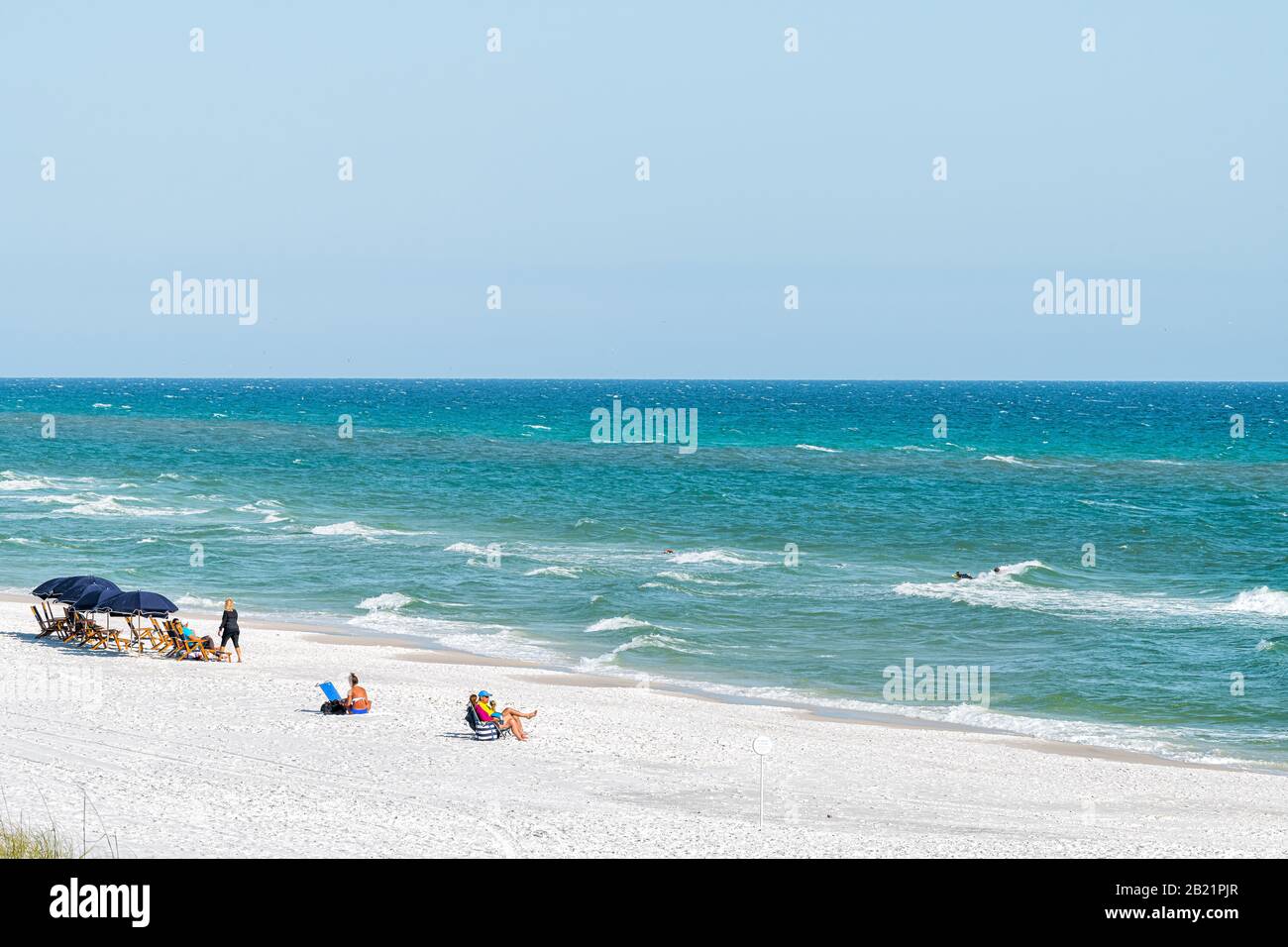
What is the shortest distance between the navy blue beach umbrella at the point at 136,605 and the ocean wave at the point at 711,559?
62.3ft

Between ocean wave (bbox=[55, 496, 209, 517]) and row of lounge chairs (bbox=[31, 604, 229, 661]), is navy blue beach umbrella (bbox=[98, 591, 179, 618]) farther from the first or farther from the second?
ocean wave (bbox=[55, 496, 209, 517])

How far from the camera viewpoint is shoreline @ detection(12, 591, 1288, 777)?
21078 millimetres

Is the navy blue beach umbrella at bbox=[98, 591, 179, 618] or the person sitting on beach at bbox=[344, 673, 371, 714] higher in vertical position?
the navy blue beach umbrella at bbox=[98, 591, 179, 618]

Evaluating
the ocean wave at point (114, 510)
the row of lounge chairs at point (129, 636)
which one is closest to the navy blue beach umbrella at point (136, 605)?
the row of lounge chairs at point (129, 636)

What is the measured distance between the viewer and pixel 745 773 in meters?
18.6

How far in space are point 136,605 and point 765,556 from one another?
23.0 meters

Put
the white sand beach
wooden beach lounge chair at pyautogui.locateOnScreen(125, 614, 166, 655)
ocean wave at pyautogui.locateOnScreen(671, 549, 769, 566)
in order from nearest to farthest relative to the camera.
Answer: the white sand beach, wooden beach lounge chair at pyautogui.locateOnScreen(125, 614, 166, 655), ocean wave at pyautogui.locateOnScreen(671, 549, 769, 566)

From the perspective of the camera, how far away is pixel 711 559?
141ft

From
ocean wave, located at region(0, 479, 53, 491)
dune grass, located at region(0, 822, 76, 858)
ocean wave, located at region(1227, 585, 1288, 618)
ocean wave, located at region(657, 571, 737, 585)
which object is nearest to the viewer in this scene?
dune grass, located at region(0, 822, 76, 858)

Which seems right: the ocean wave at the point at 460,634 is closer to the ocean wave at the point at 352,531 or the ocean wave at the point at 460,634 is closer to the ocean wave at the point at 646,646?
the ocean wave at the point at 646,646

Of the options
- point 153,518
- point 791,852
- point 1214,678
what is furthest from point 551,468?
point 791,852

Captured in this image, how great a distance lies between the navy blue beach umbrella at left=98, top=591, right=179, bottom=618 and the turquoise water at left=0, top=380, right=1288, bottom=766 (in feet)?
21.7

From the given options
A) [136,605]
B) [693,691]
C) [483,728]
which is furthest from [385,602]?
[483,728]

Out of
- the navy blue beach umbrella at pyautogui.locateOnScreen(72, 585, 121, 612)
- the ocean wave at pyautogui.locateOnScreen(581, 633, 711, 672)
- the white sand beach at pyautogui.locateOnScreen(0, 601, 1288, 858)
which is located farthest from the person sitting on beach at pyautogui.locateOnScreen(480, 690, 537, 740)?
the navy blue beach umbrella at pyautogui.locateOnScreen(72, 585, 121, 612)
